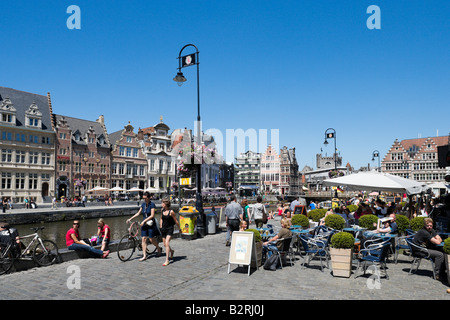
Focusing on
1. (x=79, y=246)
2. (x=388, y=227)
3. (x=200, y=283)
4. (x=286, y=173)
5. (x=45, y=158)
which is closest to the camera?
(x=200, y=283)

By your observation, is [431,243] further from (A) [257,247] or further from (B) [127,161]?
(B) [127,161]

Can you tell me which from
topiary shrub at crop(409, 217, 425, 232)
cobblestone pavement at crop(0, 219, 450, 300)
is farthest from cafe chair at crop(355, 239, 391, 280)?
topiary shrub at crop(409, 217, 425, 232)

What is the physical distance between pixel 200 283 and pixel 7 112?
49.8 meters

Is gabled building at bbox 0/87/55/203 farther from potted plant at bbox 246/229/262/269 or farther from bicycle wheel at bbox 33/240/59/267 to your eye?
potted plant at bbox 246/229/262/269

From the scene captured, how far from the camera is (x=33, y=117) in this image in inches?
1955

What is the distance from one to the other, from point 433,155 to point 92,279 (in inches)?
3539

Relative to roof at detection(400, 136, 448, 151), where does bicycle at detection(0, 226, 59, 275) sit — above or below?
below

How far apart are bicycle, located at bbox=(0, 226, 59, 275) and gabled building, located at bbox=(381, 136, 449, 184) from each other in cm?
8570

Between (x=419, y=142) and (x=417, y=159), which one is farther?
(x=419, y=142)

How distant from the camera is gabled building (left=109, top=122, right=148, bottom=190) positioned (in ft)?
202

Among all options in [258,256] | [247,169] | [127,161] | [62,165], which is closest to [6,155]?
[62,165]

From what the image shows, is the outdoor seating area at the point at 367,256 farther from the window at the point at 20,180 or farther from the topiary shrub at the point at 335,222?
the window at the point at 20,180

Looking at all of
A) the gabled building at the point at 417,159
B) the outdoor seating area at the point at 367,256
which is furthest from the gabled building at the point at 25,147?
the gabled building at the point at 417,159
